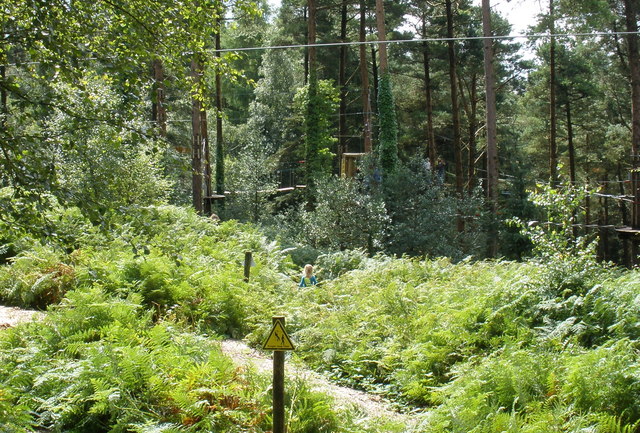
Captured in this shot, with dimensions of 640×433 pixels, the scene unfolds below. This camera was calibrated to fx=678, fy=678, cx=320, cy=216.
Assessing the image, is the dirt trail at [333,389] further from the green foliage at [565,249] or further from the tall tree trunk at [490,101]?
the tall tree trunk at [490,101]

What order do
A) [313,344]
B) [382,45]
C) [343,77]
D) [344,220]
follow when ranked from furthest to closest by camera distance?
[343,77]
[382,45]
[344,220]
[313,344]

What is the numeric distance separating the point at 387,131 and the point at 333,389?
19.6m

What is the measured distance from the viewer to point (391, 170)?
1052 inches

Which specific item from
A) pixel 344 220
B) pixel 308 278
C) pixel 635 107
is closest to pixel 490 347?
pixel 308 278

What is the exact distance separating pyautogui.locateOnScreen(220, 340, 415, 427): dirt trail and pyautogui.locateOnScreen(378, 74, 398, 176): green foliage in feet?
54.6

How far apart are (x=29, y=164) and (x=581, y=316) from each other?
A: 694 centimetres

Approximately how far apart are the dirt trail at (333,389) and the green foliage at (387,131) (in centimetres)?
1663

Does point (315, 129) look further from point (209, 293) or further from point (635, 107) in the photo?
point (209, 293)

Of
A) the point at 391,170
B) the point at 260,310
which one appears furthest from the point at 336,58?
the point at 260,310

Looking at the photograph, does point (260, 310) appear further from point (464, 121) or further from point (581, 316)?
point (464, 121)

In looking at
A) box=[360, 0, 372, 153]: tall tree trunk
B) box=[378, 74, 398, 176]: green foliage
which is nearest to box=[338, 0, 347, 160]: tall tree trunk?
box=[360, 0, 372, 153]: tall tree trunk

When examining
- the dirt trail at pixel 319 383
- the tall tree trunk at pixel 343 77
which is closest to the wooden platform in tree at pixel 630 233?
the dirt trail at pixel 319 383

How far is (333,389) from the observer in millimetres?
8789

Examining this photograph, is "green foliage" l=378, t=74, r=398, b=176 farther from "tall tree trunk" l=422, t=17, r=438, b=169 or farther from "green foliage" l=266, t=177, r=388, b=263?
"tall tree trunk" l=422, t=17, r=438, b=169
